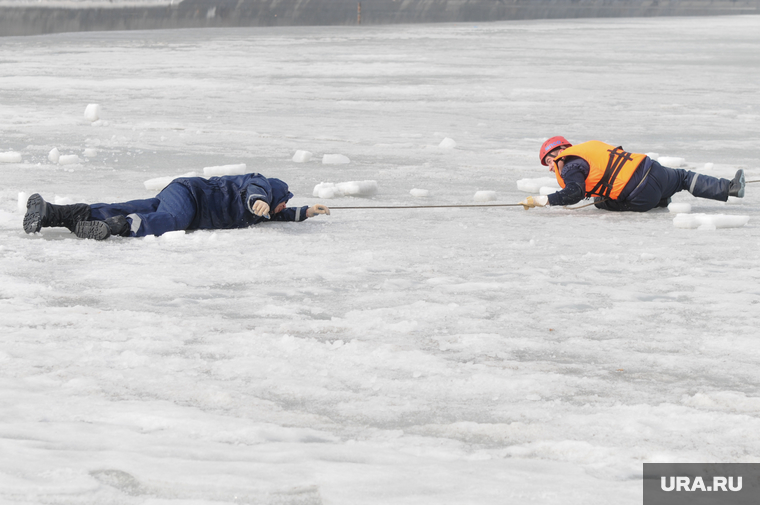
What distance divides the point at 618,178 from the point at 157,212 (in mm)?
2858

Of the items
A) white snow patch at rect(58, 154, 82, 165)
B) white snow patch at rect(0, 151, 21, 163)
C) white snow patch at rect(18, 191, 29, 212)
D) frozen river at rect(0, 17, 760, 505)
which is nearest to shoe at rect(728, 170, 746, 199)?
frozen river at rect(0, 17, 760, 505)

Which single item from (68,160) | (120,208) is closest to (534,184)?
(120,208)

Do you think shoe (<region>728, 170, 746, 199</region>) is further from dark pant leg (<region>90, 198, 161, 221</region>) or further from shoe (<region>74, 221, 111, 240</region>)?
shoe (<region>74, 221, 111, 240</region>)

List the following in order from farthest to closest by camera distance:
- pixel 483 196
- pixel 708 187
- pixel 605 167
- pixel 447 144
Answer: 1. pixel 447 144
2. pixel 483 196
3. pixel 708 187
4. pixel 605 167

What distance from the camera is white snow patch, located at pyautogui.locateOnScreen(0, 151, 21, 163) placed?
7.72 metres

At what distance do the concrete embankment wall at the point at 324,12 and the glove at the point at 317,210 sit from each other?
2343 centimetres

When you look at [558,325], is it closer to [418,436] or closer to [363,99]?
[418,436]

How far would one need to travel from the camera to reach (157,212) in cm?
534

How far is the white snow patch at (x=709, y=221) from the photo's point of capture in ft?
18.7

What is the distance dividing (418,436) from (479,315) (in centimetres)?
123

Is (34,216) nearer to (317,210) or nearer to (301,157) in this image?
(317,210)

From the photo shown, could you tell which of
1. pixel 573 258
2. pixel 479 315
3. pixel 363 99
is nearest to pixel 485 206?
pixel 573 258

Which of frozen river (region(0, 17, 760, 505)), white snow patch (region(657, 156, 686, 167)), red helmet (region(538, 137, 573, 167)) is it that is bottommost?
frozen river (region(0, 17, 760, 505))

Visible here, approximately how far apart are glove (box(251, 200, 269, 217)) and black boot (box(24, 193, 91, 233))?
2.96 ft
